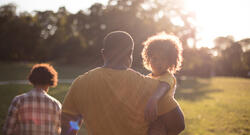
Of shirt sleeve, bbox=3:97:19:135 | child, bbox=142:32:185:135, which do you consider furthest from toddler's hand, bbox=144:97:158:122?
shirt sleeve, bbox=3:97:19:135

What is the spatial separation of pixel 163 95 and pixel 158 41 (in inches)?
26.3

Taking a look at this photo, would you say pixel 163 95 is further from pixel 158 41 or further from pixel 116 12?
pixel 116 12

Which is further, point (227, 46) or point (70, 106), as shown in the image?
point (227, 46)

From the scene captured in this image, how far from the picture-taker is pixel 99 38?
3938cm

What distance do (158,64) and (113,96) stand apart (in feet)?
2.48

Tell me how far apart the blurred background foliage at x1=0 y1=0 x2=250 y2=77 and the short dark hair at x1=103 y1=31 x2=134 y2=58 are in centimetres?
2356

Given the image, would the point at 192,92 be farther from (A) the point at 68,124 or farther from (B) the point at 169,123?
(A) the point at 68,124

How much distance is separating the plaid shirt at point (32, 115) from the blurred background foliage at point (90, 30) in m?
22.5

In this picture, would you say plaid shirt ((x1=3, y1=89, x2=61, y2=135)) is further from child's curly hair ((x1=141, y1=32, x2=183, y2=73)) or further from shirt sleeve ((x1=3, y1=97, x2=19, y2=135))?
child's curly hair ((x1=141, y1=32, x2=183, y2=73))

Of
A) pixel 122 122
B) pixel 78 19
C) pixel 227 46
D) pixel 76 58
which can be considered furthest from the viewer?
pixel 76 58

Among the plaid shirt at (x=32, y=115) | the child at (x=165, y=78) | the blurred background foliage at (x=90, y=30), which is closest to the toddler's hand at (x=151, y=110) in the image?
the child at (x=165, y=78)

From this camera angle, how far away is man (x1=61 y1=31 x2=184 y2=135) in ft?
7.03

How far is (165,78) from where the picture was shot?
2529 mm

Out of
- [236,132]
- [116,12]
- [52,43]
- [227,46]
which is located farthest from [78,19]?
[236,132]
